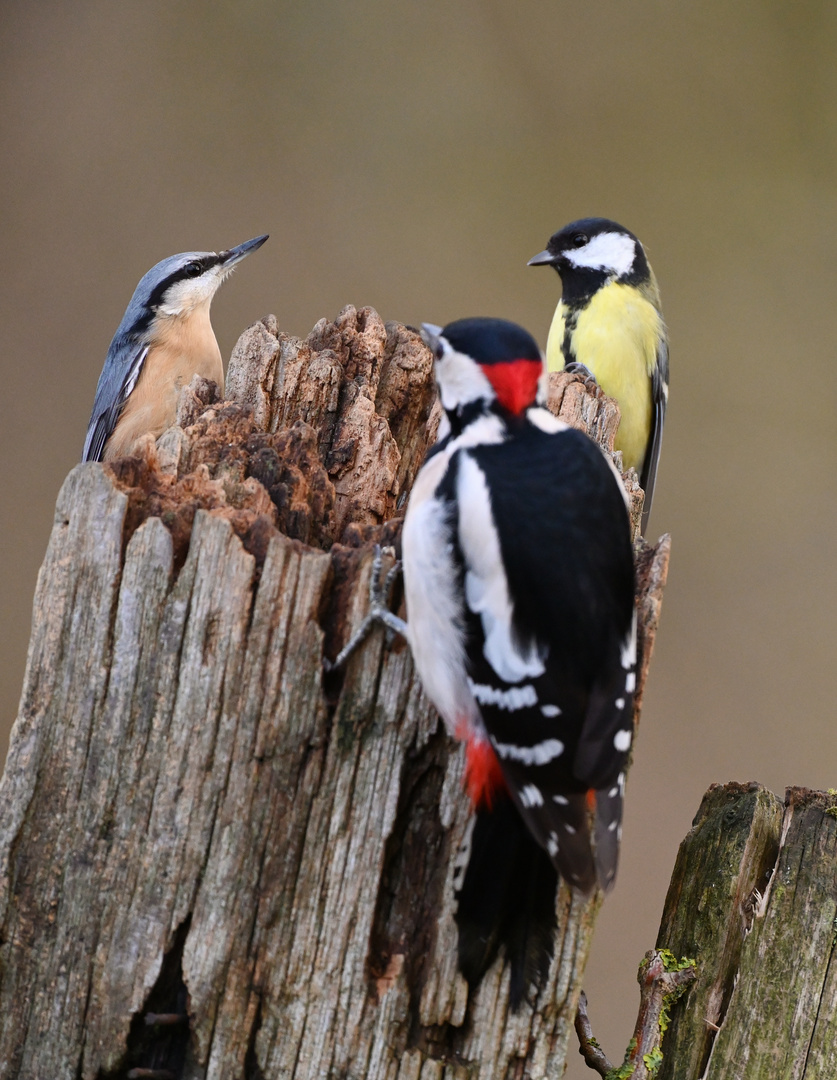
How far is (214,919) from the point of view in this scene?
101 centimetres

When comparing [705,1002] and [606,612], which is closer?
[606,612]

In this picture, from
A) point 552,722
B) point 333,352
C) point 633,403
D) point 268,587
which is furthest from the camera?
point 633,403

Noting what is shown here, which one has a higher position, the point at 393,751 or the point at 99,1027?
the point at 393,751

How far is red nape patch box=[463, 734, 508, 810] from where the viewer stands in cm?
99

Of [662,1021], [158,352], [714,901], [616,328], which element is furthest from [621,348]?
[662,1021]

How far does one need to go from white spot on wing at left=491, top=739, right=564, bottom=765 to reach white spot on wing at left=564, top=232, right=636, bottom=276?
177cm

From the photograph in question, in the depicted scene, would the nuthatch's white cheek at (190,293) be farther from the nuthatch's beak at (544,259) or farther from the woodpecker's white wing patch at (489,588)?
the woodpecker's white wing patch at (489,588)

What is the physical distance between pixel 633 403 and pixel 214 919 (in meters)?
1.71

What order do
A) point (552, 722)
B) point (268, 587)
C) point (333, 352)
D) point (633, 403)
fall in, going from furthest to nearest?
1. point (633, 403)
2. point (333, 352)
3. point (268, 587)
4. point (552, 722)

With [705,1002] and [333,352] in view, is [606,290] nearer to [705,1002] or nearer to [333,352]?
[333,352]

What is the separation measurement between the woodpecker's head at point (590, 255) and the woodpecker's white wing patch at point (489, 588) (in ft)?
5.20

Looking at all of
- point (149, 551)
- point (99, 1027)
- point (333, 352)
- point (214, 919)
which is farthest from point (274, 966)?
point (333, 352)

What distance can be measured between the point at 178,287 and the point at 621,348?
3.41ft

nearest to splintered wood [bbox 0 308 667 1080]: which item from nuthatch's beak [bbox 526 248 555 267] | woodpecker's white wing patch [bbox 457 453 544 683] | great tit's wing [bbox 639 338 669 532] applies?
woodpecker's white wing patch [bbox 457 453 544 683]
